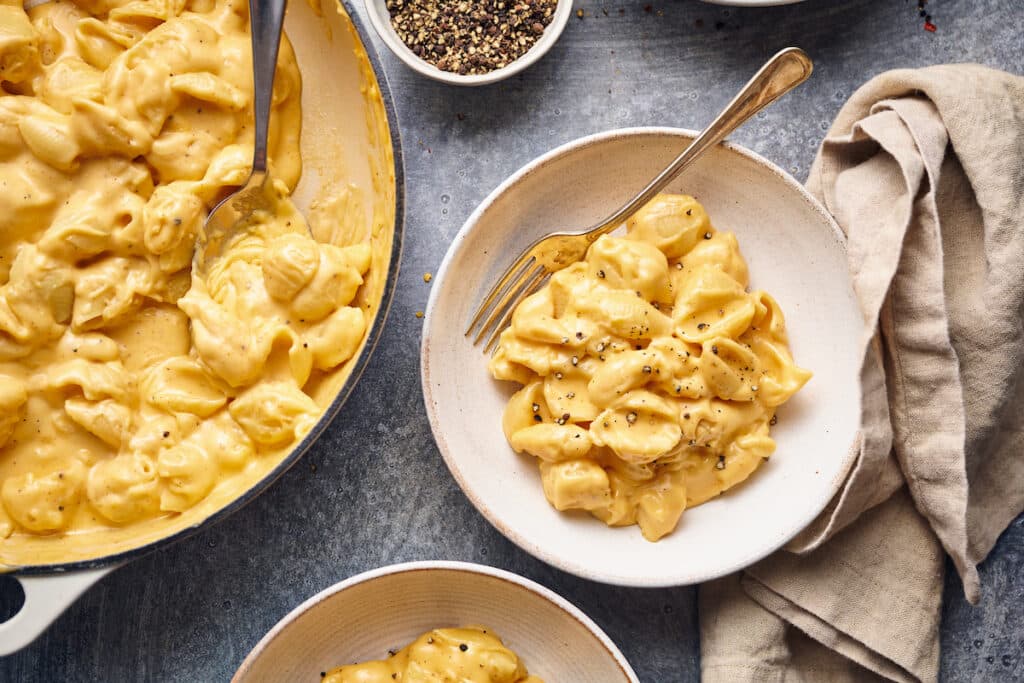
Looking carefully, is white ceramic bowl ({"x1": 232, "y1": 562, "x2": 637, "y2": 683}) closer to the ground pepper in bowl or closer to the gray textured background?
the gray textured background

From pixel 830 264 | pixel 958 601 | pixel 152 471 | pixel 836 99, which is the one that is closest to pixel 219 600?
pixel 152 471

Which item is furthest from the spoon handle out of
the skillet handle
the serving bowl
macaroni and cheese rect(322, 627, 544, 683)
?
macaroni and cheese rect(322, 627, 544, 683)

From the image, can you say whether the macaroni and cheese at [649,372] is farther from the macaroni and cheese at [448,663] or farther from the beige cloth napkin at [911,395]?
the macaroni and cheese at [448,663]

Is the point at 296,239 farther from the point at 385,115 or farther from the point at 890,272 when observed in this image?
the point at 890,272

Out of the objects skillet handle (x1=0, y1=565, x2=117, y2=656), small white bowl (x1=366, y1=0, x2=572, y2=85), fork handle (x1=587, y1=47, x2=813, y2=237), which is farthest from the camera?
small white bowl (x1=366, y1=0, x2=572, y2=85)

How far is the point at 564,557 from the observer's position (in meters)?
1.61

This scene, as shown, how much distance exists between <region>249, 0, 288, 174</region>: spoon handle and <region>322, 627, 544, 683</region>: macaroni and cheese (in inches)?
38.8

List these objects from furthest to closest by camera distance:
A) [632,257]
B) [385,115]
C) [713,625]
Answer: [713,625]
[632,257]
[385,115]

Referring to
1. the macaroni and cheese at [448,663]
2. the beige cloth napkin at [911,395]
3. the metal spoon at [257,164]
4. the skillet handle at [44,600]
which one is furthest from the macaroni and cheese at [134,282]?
the beige cloth napkin at [911,395]

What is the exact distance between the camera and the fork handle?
153 centimetres

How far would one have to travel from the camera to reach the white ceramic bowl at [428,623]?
1604mm

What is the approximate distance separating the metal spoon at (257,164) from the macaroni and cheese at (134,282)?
0.02m

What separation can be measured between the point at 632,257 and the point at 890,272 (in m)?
0.46

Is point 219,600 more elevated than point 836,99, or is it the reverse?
point 836,99
